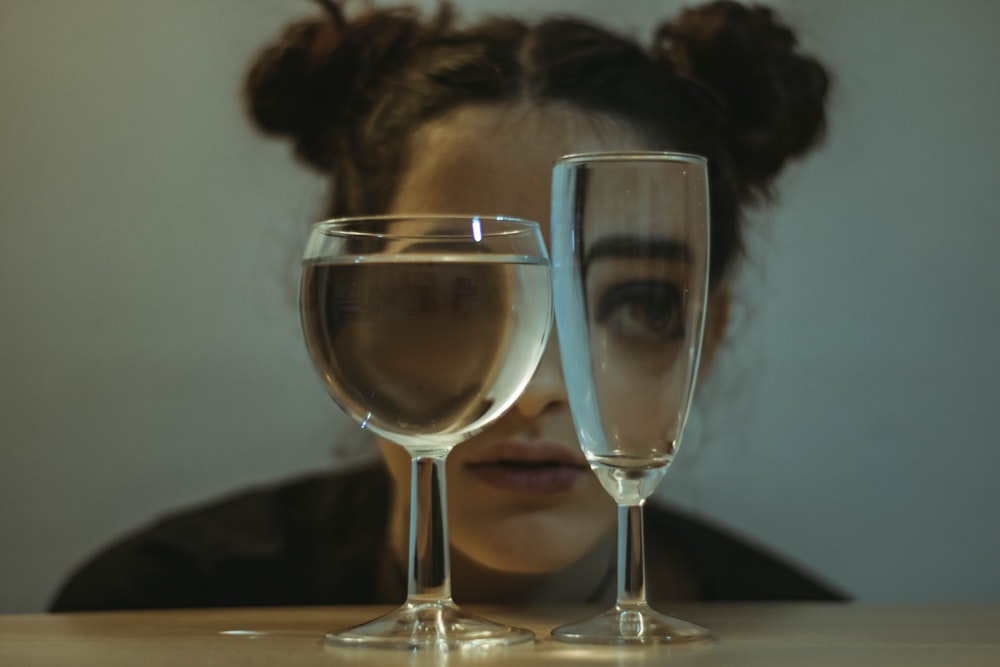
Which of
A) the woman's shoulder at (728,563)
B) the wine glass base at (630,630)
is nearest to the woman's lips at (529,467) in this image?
the woman's shoulder at (728,563)

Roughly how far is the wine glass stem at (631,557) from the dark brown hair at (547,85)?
58 cm

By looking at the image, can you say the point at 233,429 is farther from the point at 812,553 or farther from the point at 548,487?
the point at 812,553

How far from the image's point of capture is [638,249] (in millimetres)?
555

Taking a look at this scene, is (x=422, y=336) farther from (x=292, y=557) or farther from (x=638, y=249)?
(x=292, y=557)

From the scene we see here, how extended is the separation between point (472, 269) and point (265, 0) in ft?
2.20

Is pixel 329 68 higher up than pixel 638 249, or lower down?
higher up

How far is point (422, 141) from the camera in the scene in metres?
1.10

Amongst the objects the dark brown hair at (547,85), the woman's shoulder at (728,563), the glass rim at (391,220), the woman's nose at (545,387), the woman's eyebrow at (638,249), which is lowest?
the woman's shoulder at (728,563)

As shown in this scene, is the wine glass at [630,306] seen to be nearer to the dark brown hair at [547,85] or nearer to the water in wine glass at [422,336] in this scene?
the water in wine glass at [422,336]

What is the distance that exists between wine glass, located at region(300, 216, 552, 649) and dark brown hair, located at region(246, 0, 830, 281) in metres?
0.55

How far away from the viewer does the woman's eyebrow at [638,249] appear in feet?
1.82

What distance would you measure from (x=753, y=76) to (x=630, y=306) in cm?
63

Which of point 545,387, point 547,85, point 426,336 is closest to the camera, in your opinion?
point 426,336

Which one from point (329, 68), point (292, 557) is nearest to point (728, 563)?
point (292, 557)
